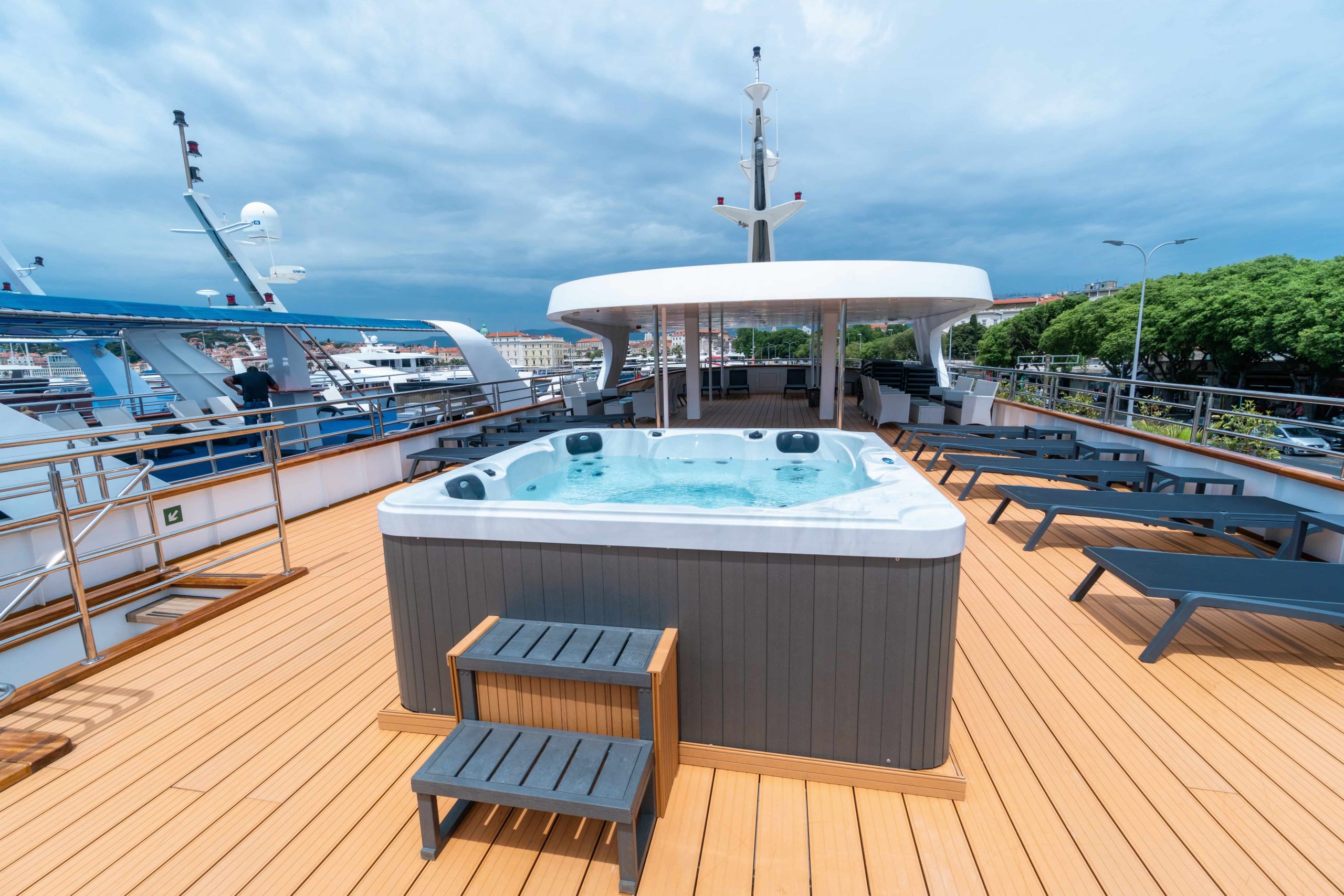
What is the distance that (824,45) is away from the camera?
6.65 metres

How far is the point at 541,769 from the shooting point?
1277 millimetres

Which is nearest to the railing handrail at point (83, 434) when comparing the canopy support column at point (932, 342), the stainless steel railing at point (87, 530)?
the stainless steel railing at point (87, 530)

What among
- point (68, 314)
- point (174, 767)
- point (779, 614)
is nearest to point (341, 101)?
point (68, 314)

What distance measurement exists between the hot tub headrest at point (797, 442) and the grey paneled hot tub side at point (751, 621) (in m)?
2.51

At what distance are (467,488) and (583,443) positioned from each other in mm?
1728

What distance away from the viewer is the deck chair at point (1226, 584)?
188 centimetres

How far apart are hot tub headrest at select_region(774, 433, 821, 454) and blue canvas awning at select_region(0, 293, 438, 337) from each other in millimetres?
5606

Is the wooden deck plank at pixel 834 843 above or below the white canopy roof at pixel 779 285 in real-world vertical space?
below

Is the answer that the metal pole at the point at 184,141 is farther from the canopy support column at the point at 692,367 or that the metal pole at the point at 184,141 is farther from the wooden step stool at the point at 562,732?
the wooden step stool at the point at 562,732

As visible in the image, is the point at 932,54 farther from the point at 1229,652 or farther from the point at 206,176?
the point at 206,176

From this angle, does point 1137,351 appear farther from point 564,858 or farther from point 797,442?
point 564,858

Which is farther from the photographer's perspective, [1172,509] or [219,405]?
[219,405]

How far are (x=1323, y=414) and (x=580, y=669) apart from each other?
104 feet

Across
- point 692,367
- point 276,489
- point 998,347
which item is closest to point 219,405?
point 276,489
